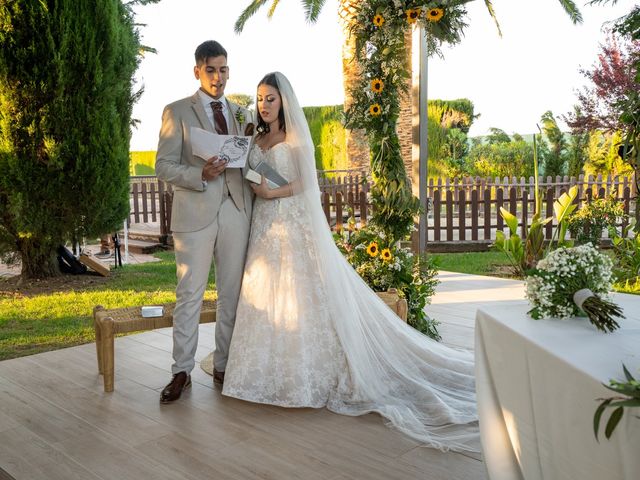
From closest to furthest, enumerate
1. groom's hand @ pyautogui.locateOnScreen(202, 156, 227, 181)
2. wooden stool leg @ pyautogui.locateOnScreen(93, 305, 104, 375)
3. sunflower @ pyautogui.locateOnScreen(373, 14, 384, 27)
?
groom's hand @ pyautogui.locateOnScreen(202, 156, 227, 181)
wooden stool leg @ pyautogui.locateOnScreen(93, 305, 104, 375)
sunflower @ pyautogui.locateOnScreen(373, 14, 384, 27)

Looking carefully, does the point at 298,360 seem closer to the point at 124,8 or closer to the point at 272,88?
the point at 272,88

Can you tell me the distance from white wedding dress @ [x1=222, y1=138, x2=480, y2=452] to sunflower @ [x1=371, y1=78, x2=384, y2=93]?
3.34ft

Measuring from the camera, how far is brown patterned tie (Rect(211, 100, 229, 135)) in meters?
3.85

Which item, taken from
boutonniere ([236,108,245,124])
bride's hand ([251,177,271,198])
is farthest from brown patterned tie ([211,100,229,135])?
bride's hand ([251,177,271,198])

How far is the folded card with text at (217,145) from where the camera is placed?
363 cm

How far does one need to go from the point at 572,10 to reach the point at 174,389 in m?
8.92

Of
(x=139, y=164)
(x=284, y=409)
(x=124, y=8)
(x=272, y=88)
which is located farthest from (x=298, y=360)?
(x=139, y=164)

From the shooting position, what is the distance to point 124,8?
8234 millimetres

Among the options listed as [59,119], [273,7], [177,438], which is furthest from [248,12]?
[177,438]

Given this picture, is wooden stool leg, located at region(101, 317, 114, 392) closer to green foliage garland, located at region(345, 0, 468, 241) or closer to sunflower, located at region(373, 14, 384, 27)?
green foliage garland, located at region(345, 0, 468, 241)

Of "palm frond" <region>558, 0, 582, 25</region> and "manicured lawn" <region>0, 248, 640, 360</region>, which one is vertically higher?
"palm frond" <region>558, 0, 582, 25</region>

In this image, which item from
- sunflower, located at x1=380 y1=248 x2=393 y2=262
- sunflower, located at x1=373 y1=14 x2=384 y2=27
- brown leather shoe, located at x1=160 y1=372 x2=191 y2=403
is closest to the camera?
brown leather shoe, located at x1=160 y1=372 x2=191 y2=403

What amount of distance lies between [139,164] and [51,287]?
22830 mm

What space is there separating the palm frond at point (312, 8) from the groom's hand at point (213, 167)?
768cm
